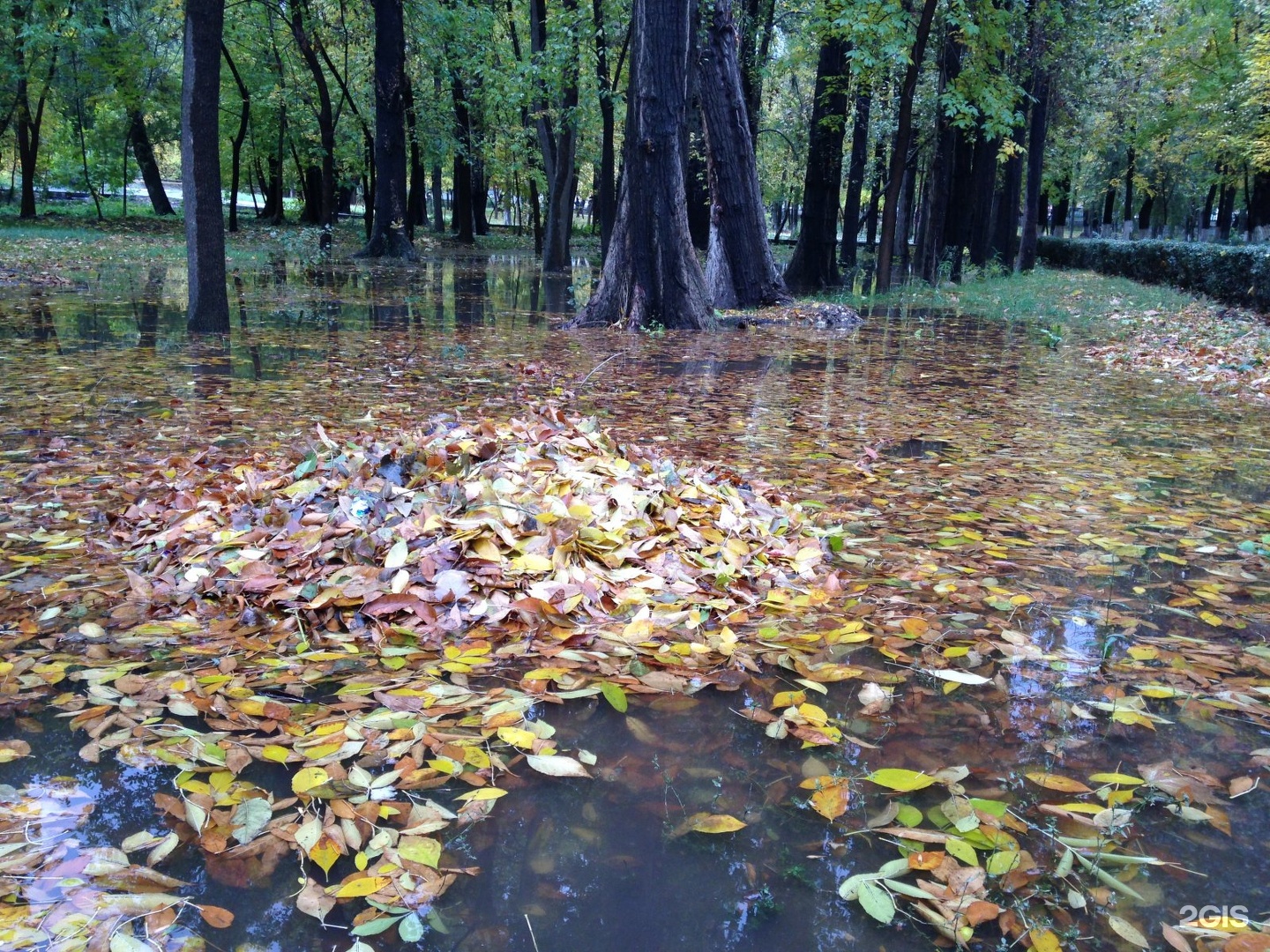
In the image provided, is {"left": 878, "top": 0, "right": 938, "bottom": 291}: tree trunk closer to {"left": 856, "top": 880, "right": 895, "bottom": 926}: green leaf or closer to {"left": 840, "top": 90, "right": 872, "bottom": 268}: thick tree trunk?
{"left": 840, "top": 90, "right": 872, "bottom": 268}: thick tree trunk

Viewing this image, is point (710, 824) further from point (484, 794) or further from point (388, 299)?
point (388, 299)

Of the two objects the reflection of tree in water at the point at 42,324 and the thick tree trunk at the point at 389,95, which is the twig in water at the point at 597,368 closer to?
the reflection of tree in water at the point at 42,324

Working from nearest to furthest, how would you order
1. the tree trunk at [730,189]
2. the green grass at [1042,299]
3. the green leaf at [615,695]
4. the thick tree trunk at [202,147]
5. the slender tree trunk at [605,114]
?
the green leaf at [615,695], the thick tree trunk at [202,147], the tree trunk at [730,189], the green grass at [1042,299], the slender tree trunk at [605,114]

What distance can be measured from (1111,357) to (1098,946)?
9051 mm

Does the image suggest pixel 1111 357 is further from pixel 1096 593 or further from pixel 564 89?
pixel 564 89

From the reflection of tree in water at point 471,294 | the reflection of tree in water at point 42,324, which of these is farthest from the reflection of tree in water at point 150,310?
the reflection of tree in water at point 471,294

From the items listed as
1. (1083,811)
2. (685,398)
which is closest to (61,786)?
(1083,811)

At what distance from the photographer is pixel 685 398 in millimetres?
6512

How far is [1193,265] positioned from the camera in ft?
56.6

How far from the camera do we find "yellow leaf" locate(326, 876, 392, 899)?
1.60 meters

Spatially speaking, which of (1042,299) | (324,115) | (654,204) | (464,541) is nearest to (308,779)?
(464,541)

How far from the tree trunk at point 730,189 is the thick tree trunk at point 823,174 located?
2385 mm

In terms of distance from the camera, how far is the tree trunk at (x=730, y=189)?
500 inches

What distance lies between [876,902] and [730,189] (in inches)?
490
